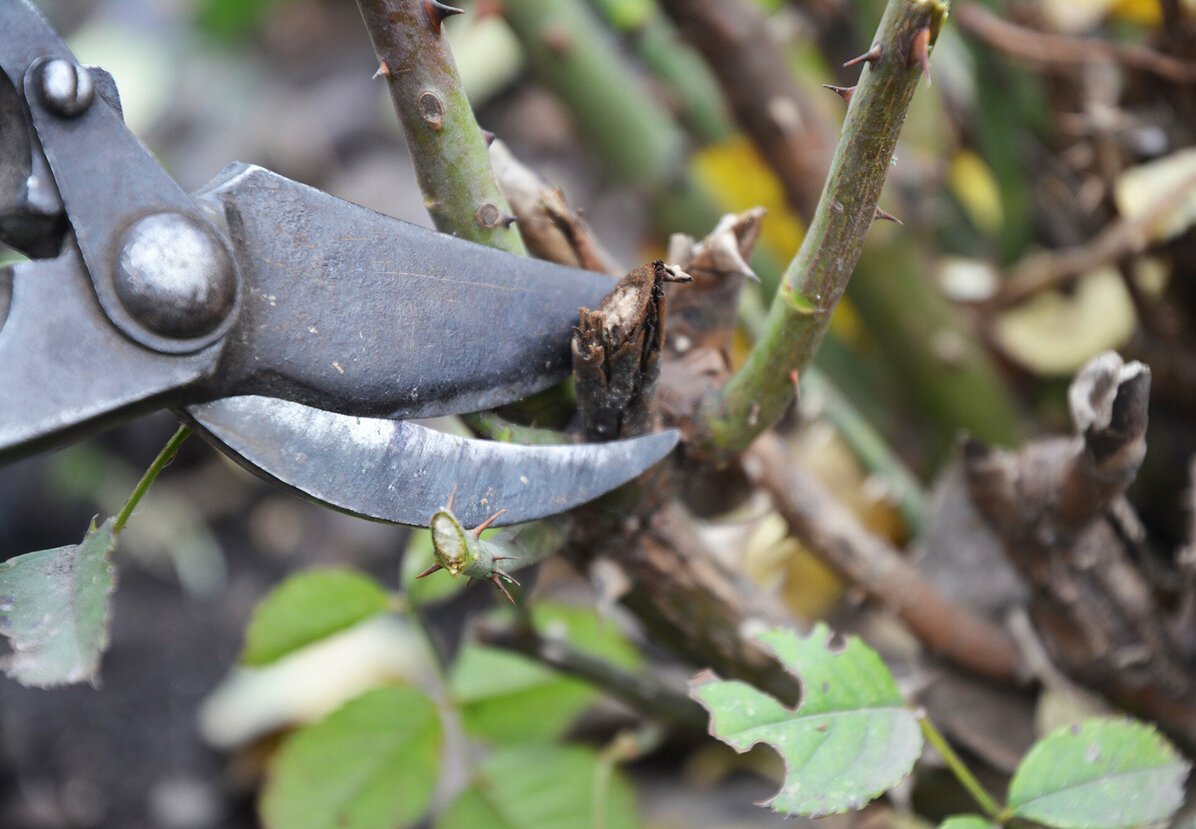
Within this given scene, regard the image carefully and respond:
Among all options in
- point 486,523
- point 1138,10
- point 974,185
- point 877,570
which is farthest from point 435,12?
point 974,185

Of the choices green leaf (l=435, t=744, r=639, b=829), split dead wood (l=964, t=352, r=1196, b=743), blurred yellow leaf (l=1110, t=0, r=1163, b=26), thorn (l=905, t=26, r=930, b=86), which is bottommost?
green leaf (l=435, t=744, r=639, b=829)

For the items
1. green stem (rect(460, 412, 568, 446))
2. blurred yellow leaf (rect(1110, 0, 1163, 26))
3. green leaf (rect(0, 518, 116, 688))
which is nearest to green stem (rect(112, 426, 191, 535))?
green leaf (rect(0, 518, 116, 688))

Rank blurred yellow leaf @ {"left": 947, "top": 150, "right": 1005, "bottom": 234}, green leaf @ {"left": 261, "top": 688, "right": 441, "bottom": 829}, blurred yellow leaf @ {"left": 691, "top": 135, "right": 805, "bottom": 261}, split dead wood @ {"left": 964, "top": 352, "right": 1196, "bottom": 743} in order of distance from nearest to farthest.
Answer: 1. split dead wood @ {"left": 964, "top": 352, "right": 1196, "bottom": 743}
2. green leaf @ {"left": 261, "top": 688, "right": 441, "bottom": 829}
3. blurred yellow leaf @ {"left": 691, "top": 135, "right": 805, "bottom": 261}
4. blurred yellow leaf @ {"left": 947, "top": 150, "right": 1005, "bottom": 234}

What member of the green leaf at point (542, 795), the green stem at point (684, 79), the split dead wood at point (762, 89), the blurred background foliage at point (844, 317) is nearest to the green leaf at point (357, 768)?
the green leaf at point (542, 795)

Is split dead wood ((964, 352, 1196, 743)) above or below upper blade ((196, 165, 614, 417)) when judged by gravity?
below

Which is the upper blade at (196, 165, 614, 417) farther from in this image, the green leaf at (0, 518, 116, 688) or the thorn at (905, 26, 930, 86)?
the thorn at (905, 26, 930, 86)

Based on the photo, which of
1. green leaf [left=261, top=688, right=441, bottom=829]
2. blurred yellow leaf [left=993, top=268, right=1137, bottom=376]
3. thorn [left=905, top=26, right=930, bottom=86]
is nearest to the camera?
thorn [left=905, top=26, right=930, bottom=86]

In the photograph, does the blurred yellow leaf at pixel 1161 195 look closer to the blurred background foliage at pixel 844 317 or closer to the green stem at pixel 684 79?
the blurred background foliage at pixel 844 317
